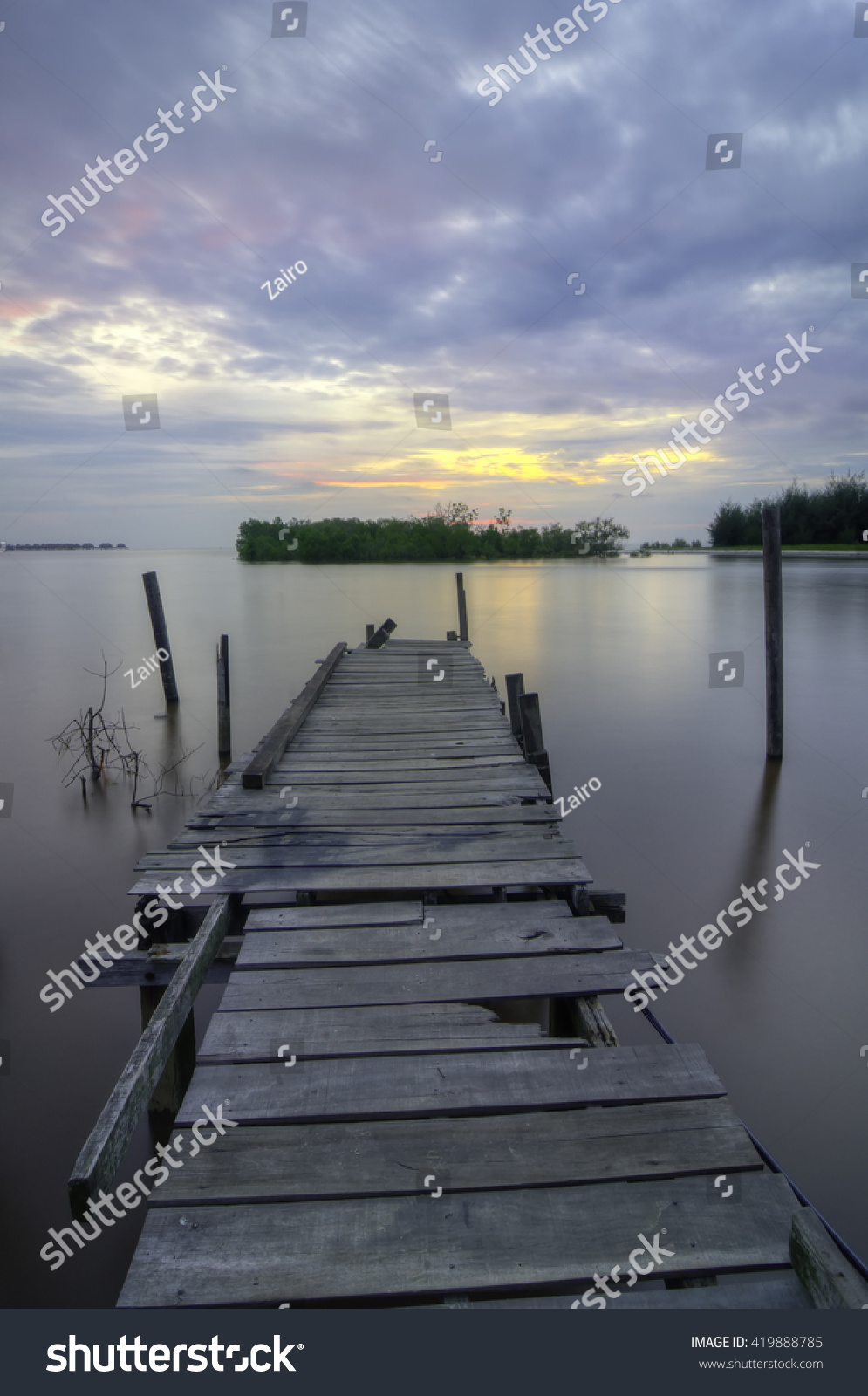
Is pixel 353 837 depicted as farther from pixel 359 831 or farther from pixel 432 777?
pixel 432 777

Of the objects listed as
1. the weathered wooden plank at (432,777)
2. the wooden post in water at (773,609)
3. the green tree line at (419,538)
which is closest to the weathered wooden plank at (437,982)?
the weathered wooden plank at (432,777)

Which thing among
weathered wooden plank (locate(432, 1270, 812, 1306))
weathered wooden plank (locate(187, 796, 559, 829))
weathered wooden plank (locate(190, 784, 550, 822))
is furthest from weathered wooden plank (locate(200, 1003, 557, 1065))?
weathered wooden plank (locate(190, 784, 550, 822))

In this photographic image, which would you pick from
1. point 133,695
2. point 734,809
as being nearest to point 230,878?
point 734,809

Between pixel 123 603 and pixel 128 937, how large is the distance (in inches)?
1262

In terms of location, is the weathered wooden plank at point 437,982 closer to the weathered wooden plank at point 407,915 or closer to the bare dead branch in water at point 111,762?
the weathered wooden plank at point 407,915

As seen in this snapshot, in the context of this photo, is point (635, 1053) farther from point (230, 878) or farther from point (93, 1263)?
point (93, 1263)

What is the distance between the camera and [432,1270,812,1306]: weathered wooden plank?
1.86 m

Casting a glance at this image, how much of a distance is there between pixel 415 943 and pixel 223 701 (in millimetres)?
7608

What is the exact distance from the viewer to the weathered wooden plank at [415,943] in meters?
3.30

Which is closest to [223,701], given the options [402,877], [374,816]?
[374,816]

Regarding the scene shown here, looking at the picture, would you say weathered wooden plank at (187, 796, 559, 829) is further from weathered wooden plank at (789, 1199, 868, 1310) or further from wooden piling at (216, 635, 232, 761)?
wooden piling at (216, 635, 232, 761)

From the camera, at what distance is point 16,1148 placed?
380cm

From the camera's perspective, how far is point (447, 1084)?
253 cm

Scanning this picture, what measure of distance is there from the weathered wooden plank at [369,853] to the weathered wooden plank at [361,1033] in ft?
4.25
